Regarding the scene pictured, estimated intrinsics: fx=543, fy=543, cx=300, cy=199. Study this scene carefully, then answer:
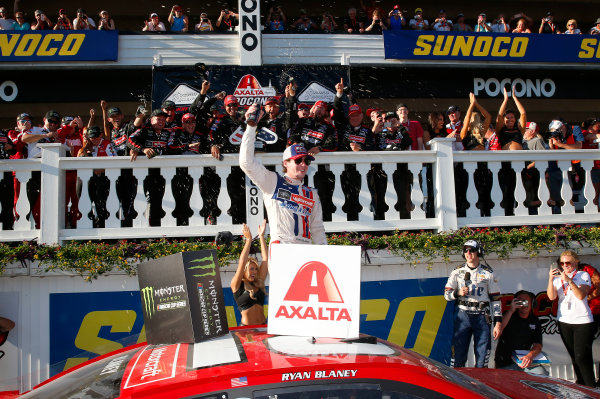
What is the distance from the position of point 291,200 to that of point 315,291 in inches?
68.0

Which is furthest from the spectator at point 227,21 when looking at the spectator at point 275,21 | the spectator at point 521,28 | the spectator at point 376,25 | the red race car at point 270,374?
the red race car at point 270,374

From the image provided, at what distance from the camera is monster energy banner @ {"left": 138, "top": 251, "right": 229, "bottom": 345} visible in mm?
3309

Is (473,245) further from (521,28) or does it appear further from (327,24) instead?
(521,28)

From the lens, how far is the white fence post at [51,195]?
22.1ft

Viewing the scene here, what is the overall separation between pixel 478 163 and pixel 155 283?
5.54 metres

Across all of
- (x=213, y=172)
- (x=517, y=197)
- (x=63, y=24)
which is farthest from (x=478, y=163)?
(x=63, y=24)

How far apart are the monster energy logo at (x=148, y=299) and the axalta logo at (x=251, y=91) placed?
29.3ft

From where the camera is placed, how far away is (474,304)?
21.6ft

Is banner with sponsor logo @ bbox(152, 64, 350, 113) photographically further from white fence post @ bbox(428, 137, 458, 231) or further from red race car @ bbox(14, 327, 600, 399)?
red race car @ bbox(14, 327, 600, 399)

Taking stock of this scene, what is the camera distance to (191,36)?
1302 cm

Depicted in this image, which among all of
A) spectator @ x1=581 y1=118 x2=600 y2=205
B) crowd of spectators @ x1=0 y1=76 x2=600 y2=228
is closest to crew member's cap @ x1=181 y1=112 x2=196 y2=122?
crowd of spectators @ x1=0 y1=76 x2=600 y2=228

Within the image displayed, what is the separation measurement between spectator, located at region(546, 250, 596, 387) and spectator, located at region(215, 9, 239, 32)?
9.78m

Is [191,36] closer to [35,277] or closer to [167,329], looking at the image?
[35,277]

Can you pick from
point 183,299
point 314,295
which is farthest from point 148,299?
point 314,295
